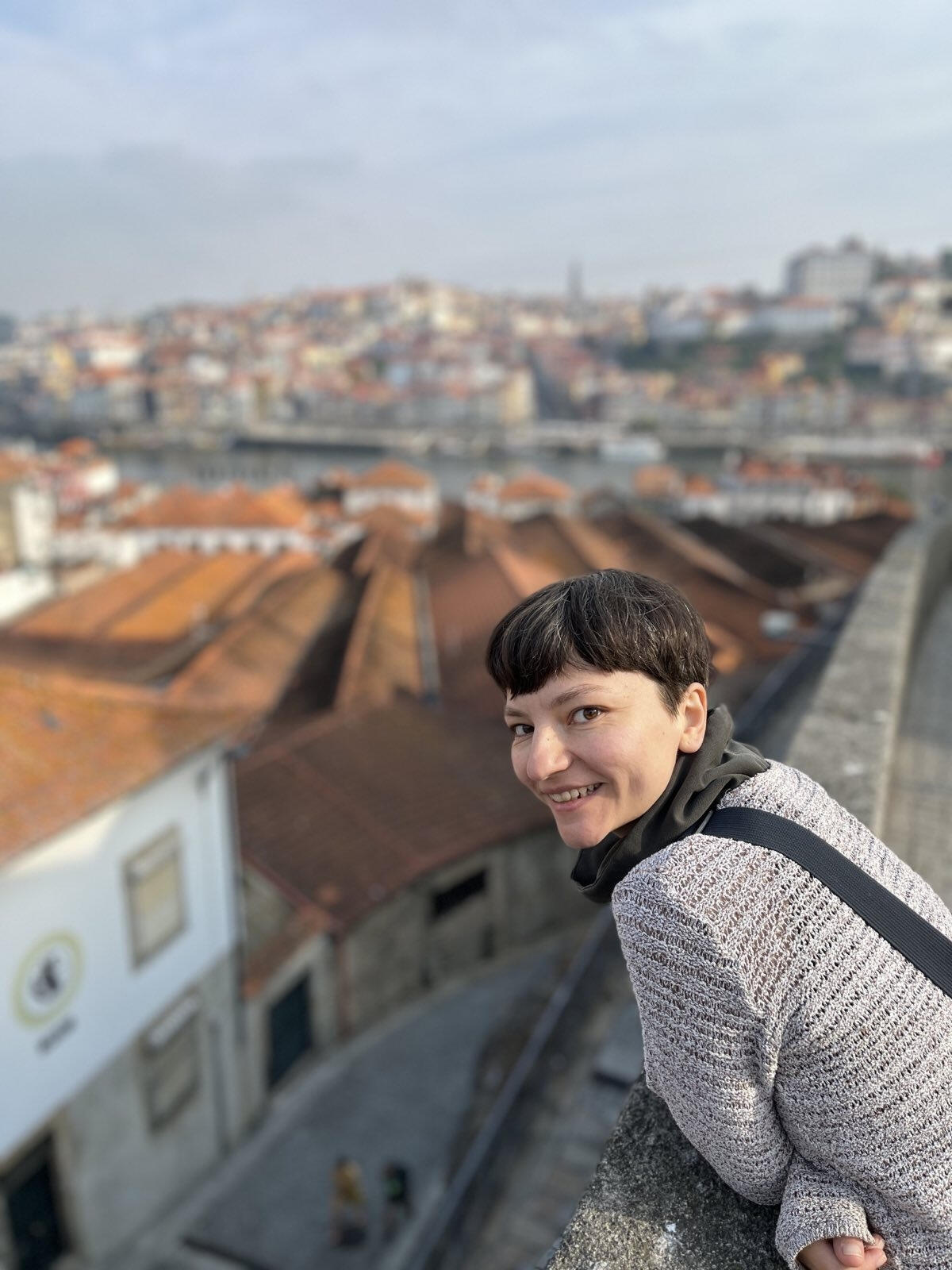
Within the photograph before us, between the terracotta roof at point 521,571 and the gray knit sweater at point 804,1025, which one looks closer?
the gray knit sweater at point 804,1025

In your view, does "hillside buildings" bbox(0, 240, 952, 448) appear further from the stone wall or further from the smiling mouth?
the smiling mouth

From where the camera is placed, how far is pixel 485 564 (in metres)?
24.6

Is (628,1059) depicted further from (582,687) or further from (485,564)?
(485,564)

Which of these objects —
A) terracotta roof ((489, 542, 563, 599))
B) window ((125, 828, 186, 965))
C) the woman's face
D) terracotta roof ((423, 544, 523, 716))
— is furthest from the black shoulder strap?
terracotta roof ((489, 542, 563, 599))

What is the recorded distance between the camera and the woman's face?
1.69 metres

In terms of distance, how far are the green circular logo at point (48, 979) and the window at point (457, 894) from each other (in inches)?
204

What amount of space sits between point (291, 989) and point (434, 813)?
2976 millimetres

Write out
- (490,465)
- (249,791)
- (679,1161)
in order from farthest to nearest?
(490,465), (249,791), (679,1161)

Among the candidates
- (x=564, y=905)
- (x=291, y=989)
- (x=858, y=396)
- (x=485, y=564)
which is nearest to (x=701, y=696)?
(x=291, y=989)

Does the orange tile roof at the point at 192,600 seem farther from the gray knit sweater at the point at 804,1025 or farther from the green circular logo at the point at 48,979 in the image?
the gray knit sweater at the point at 804,1025

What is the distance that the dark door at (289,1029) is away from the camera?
11.0m

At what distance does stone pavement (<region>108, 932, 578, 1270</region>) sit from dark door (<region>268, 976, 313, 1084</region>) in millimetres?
255

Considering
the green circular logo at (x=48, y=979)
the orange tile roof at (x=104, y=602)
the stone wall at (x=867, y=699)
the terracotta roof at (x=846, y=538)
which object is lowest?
the orange tile roof at (x=104, y=602)

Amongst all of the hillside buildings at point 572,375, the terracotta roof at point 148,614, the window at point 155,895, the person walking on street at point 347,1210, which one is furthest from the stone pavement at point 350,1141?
the hillside buildings at point 572,375
